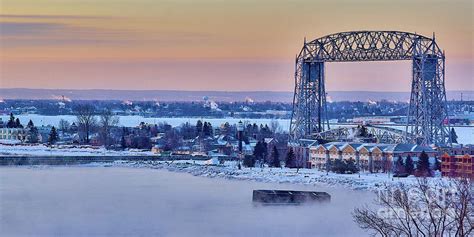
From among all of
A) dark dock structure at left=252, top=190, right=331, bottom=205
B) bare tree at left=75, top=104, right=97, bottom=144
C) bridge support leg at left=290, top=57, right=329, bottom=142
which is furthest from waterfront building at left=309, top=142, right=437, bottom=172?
bare tree at left=75, top=104, right=97, bottom=144

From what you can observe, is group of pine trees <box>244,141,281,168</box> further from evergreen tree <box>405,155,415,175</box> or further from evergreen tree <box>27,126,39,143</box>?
evergreen tree <box>27,126,39,143</box>

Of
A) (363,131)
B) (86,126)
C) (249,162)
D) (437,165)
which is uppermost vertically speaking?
(363,131)

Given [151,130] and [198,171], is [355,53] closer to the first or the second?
[198,171]

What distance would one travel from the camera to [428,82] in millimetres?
32406

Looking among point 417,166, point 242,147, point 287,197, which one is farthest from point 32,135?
point 287,197

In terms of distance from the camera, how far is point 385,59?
3322 cm

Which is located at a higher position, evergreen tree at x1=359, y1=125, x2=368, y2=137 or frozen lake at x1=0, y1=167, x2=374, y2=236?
evergreen tree at x1=359, y1=125, x2=368, y2=137

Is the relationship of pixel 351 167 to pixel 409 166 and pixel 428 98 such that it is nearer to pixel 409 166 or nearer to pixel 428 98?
pixel 409 166

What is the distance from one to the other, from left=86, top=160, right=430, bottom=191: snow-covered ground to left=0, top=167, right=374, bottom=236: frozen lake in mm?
760

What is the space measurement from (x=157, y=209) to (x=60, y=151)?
69.3ft

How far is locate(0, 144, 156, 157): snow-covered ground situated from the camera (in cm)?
3994

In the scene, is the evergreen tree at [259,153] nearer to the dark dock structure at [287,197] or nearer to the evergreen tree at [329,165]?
the evergreen tree at [329,165]

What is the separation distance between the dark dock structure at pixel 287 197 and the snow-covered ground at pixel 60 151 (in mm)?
16973

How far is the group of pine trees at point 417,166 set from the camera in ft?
92.8
